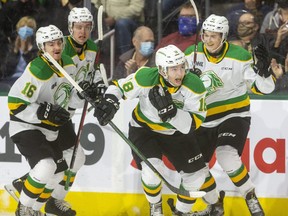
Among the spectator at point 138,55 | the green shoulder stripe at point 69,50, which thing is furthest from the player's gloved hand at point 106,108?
the spectator at point 138,55

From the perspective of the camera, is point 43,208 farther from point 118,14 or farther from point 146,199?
point 118,14

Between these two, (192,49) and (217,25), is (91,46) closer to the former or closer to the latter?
(192,49)

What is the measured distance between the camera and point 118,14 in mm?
6762

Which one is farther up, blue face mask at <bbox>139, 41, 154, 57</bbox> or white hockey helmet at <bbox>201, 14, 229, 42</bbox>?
white hockey helmet at <bbox>201, 14, 229, 42</bbox>

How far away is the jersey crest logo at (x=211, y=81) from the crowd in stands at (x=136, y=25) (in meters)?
0.44

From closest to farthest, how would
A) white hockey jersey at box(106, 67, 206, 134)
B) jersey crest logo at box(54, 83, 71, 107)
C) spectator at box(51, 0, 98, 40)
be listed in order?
white hockey jersey at box(106, 67, 206, 134), jersey crest logo at box(54, 83, 71, 107), spectator at box(51, 0, 98, 40)

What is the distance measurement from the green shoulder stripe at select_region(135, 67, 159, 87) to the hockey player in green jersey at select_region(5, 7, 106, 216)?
350mm

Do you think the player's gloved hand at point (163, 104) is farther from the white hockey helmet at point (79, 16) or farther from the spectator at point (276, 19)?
the spectator at point (276, 19)

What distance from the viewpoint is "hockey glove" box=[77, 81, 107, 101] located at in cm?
609

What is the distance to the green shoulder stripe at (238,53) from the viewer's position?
20.3ft

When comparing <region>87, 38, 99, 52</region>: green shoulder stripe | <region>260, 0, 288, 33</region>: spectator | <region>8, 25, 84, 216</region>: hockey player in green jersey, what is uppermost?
<region>260, 0, 288, 33</region>: spectator

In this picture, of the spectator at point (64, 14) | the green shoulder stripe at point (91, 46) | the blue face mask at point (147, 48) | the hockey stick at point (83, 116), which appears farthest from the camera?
the spectator at point (64, 14)

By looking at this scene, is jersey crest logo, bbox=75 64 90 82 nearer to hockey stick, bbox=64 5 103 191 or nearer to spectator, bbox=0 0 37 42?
hockey stick, bbox=64 5 103 191

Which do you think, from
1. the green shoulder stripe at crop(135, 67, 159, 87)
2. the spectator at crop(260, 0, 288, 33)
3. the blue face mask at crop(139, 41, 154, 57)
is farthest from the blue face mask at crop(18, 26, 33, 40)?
the spectator at crop(260, 0, 288, 33)
